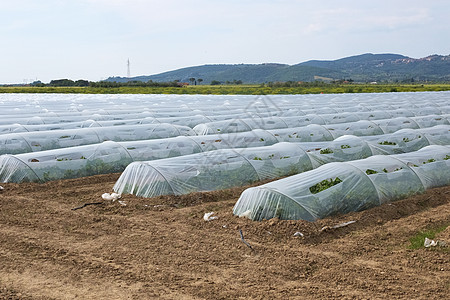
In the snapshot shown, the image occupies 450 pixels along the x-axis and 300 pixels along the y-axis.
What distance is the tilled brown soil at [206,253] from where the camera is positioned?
21.8 feet

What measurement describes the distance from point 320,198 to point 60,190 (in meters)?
7.19

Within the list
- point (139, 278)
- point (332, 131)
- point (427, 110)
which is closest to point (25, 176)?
point (139, 278)

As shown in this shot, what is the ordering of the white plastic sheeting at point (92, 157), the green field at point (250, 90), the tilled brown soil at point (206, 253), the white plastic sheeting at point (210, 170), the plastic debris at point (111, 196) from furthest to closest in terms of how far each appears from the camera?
the green field at point (250, 90), the white plastic sheeting at point (92, 157), the white plastic sheeting at point (210, 170), the plastic debris at point (111, 196), the tilled brown soil at point (206, 253)

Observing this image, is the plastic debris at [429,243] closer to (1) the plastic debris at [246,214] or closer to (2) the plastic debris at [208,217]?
(1) the plastic debris at [246,214]

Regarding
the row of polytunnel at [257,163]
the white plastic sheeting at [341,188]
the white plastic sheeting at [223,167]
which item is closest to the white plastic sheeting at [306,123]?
the row of polytunnel at [257,163]

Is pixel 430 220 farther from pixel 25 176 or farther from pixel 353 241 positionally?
pixel 25 176

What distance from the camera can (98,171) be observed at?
14.6m

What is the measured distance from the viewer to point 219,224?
9516mm

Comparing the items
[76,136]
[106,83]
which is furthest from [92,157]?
[106,83]

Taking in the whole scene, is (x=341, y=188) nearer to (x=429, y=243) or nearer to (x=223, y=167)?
(x=429, y=243)

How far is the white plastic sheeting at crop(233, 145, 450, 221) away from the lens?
9.51 meters

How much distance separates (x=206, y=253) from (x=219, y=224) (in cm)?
154

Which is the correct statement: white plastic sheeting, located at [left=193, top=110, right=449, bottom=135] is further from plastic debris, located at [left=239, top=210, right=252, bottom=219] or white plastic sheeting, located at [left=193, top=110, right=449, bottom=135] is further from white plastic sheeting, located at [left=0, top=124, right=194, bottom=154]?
plastic debris, located at [left=239, top=210, right=252, bottom=219]

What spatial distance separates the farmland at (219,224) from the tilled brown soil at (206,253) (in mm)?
29
